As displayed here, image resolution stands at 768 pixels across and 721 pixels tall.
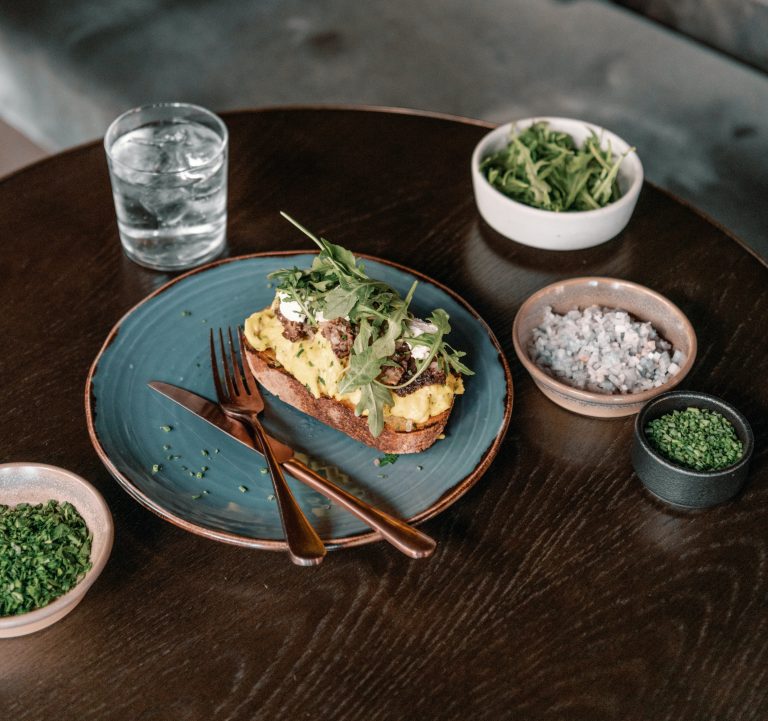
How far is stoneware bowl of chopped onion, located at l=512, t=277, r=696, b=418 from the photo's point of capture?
1.32m

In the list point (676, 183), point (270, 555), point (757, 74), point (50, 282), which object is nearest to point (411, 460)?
point (270, 555)

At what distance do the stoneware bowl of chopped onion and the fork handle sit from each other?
396 millimetres

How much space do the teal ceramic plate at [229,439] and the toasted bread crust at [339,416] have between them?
15 mm

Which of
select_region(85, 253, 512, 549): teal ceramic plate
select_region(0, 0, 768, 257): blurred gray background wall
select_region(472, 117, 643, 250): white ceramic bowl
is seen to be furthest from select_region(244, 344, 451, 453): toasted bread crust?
select_region(0, 0, 768, 257): blurred gray background wall

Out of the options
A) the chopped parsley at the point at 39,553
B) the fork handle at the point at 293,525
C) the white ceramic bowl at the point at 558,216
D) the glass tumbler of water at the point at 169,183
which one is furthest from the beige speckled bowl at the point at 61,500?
the white ceramic bowl at the point at 558,216

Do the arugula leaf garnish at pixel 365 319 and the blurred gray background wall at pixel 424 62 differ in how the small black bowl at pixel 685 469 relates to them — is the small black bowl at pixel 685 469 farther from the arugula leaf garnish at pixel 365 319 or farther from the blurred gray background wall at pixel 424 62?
the blurred gray background wall at pixel 424 62

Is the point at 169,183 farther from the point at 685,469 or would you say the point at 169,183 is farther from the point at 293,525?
the point at 685,469

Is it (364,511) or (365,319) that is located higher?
(365,319)

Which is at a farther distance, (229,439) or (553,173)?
(553,173)

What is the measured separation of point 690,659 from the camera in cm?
107

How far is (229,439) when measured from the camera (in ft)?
4.19

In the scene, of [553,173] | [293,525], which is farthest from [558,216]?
[293,525]

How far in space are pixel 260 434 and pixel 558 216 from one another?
26.9 inches

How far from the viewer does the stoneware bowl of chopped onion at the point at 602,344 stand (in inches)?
51.9
